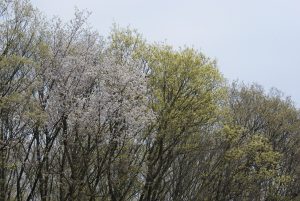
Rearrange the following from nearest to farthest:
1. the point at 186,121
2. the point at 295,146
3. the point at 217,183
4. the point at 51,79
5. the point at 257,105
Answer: the point at 51,79
the point at 186,121
the point at 217,183
the point at 257,105
the point at 295,146

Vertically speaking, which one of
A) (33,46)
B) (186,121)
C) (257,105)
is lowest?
(186,121)

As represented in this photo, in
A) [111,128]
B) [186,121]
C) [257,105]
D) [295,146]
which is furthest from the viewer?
[295,146]

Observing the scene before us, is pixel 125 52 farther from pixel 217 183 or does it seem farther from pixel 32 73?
pixel 217 183

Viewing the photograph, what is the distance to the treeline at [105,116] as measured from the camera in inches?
891

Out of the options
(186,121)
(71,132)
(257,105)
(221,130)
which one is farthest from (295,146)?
(71,132)

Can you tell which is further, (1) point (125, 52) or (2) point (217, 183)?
(2) point (217, 183)

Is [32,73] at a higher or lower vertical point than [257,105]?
lower

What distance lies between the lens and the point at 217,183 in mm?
35094

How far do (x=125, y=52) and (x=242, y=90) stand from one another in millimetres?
16089

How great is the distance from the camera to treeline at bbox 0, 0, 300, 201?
22.6 meters

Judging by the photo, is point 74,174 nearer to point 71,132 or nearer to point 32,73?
point 71,132

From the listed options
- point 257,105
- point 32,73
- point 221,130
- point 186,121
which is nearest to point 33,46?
point 32,73

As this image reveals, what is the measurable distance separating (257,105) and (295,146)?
569 centimetres

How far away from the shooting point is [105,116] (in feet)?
72.2
